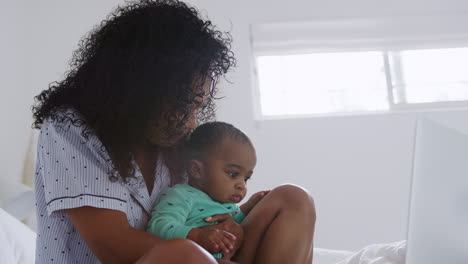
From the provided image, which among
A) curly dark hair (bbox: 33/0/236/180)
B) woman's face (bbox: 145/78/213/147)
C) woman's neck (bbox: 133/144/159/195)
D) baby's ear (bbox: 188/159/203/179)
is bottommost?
baby's ear (bbox: 188/159/203/179)

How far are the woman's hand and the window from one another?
222 centimetres

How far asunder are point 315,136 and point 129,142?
7.30ft

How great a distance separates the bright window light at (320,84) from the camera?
3.16 meters

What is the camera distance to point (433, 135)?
0.84m

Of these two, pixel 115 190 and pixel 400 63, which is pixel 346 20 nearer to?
pixel 400 63

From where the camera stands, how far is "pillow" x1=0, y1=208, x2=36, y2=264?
1.27 metres

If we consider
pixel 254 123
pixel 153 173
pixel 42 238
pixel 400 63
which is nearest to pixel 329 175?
pixel 254 123

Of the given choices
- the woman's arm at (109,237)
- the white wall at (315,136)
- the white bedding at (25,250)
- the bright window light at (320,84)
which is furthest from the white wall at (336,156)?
the woman's arm at (109,237)

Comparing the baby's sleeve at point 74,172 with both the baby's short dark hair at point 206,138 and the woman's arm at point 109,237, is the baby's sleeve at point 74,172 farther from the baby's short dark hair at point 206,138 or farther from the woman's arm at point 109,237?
the baby's short dark hair at point 206,138

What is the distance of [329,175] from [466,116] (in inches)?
38.4

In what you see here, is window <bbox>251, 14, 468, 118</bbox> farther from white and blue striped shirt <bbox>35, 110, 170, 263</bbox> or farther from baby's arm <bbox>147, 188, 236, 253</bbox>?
white and blue striped shirt <bbox>35, 110, 170, 263</bbox>

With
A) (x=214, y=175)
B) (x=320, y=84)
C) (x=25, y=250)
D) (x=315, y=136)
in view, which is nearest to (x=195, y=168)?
(x=214, y=175)

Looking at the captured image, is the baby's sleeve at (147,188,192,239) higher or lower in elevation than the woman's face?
lower

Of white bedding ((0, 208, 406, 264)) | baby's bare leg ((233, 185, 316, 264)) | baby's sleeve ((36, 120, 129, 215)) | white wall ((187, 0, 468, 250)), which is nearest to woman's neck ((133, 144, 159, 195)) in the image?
baby's sleeve ((36, 120, 129, 215))
